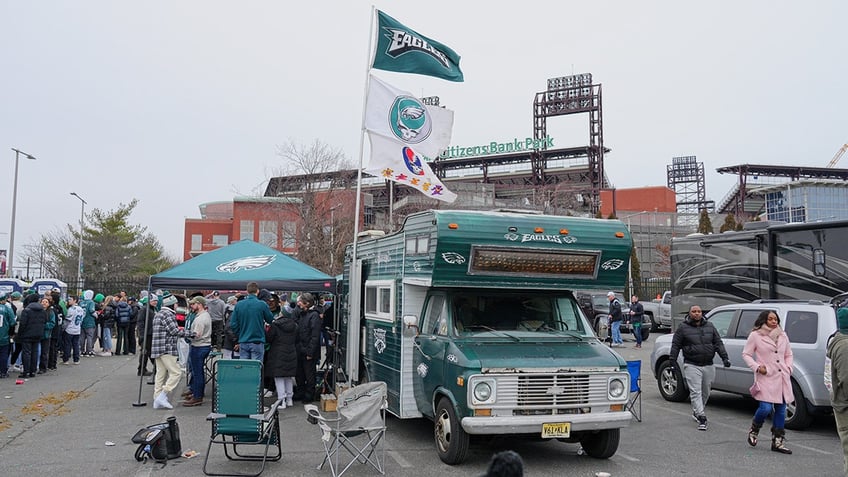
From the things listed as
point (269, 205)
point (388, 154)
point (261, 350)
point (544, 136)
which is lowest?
point (261, 350)

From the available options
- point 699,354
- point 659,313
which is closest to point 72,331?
point 699,354

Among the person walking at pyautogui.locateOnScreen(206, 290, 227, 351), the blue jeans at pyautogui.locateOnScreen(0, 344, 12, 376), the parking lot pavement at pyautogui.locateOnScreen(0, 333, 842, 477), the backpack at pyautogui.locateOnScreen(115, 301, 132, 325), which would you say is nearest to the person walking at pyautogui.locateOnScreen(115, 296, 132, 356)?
the backpack at pyautogui.locateOnScreen(115, 301, 132, 325)

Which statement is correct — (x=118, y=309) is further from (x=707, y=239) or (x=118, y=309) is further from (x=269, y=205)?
(x=269, y=205)

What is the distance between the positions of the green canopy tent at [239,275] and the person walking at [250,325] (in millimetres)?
1037

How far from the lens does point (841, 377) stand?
248 inches

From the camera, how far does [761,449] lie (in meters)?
8.34

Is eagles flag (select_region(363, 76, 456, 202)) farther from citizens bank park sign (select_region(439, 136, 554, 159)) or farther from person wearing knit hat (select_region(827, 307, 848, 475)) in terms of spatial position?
citizens bank park sign (select_region(439, 136, 554, 159))

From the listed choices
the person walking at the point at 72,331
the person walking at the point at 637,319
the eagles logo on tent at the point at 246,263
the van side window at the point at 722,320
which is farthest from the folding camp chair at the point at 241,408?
the person walking at the point at 637,319

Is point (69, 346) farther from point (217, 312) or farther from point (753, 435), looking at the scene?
point (753, 435)

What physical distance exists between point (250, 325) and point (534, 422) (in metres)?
5.34

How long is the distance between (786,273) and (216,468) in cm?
1301

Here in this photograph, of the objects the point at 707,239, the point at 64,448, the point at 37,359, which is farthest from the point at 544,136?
the point at 64,448

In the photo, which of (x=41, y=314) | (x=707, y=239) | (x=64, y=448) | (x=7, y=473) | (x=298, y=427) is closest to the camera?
(x=7, y=473)

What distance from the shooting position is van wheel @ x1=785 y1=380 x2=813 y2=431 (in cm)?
927
